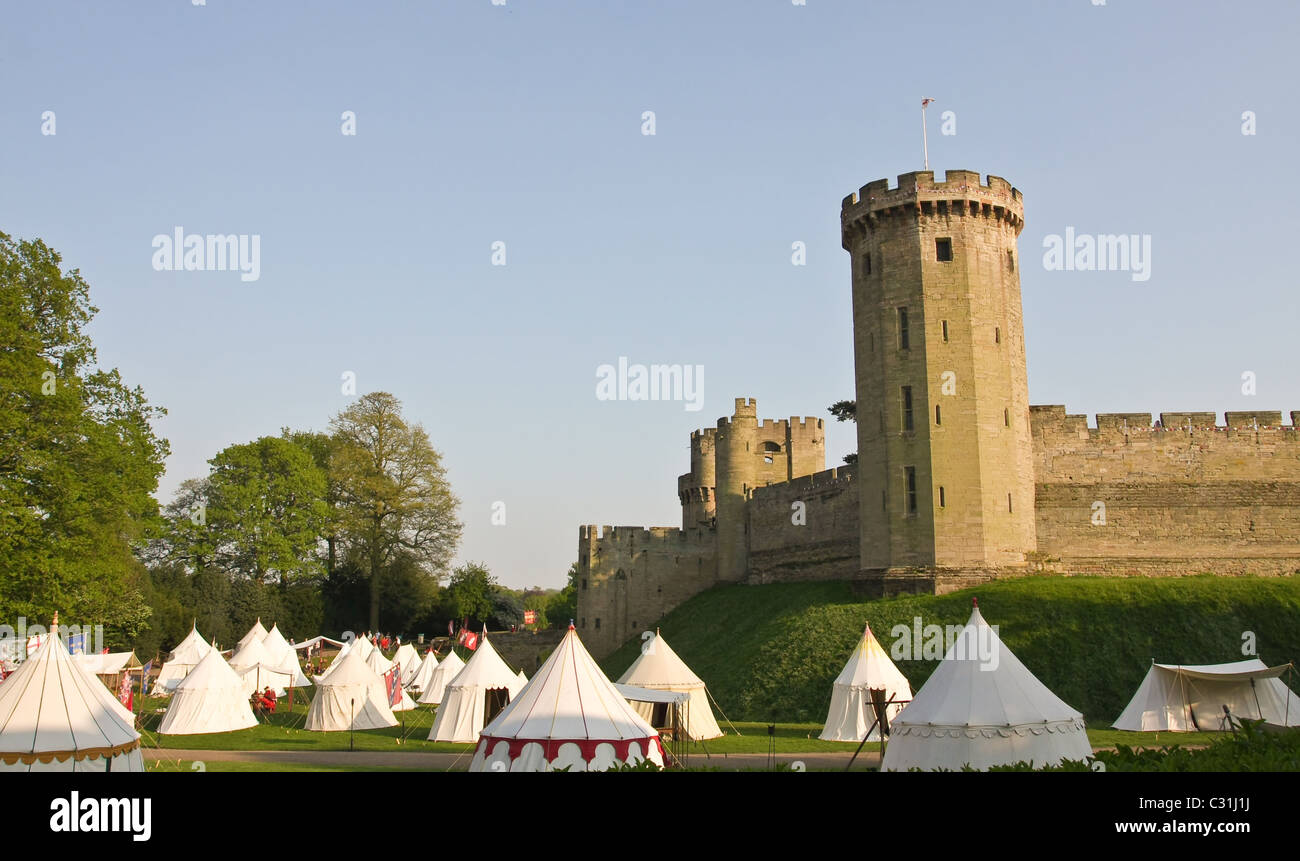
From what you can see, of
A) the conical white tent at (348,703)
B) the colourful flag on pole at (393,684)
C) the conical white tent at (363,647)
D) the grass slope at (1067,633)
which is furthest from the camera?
the conical white tent at (363,647)

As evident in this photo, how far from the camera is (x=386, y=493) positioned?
57719mm

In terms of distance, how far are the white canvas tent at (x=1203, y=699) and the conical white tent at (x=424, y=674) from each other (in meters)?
24.8

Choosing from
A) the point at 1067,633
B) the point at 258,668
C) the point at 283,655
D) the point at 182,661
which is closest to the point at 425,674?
the point at 258,668

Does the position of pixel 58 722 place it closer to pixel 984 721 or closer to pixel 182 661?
pixel 984 721

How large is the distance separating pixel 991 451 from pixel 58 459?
28.5m

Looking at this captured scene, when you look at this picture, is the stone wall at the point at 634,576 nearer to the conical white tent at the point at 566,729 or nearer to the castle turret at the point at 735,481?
the castle turret at the point at 735,481

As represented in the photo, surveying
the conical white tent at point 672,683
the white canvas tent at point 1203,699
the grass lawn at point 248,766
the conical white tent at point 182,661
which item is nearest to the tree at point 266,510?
the conical white tent at point 182,661

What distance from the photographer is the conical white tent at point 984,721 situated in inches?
679

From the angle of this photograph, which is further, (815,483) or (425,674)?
(815,483)

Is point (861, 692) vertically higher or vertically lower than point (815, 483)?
lower

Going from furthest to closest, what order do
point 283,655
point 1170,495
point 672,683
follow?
point 283,655 < point 1170,495 < point 672,683

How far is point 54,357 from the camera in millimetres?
29344

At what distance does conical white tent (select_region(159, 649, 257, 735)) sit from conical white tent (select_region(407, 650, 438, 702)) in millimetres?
9114
